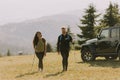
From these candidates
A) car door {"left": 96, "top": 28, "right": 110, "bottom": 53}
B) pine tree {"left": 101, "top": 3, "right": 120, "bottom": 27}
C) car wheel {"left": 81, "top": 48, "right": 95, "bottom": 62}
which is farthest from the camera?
pine tree {"left": 101, "top": 3, "right": 120, "bottom": 27}

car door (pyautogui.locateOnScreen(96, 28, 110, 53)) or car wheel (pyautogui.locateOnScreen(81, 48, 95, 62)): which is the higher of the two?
car door (pyautogui.locateOnScreen(96, 28, 110, 53))

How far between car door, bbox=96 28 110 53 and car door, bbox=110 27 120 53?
265mm

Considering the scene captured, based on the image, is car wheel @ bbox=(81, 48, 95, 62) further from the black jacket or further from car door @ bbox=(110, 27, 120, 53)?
the black jacket

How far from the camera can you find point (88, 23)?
63.8 m

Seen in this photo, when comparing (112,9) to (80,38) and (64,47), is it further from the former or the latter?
(64,47)

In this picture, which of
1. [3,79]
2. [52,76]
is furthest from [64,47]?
[3,79]

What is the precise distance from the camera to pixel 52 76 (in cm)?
1656

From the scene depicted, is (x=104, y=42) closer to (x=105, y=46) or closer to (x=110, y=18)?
(x=105, y=46)

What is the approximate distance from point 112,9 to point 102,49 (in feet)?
133

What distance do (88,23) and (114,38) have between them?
140 feet

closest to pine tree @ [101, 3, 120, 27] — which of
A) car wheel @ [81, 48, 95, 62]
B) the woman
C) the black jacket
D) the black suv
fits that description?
car wheel @ [81, 48, 95, 62]

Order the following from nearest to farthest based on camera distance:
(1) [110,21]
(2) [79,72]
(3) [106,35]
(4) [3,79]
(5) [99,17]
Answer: (4) [3,79]
(2) [79,72]
(3) [106,35]
(1) [110,21]
(5) [99,17]

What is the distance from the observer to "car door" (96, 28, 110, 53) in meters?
21.8

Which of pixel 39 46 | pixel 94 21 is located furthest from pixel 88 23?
pixel 39 46
